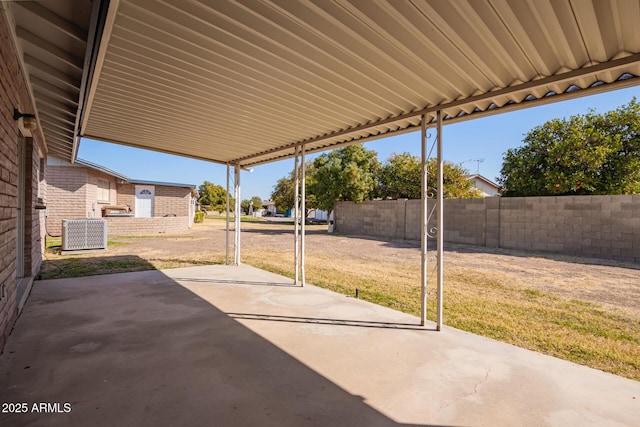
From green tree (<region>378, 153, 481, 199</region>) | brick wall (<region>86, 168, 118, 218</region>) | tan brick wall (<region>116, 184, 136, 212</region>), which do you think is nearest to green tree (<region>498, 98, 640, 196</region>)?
green tree (<region>378, 153, 481, 199</region>)

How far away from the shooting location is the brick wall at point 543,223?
31.0 feet

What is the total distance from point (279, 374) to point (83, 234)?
9.87 m

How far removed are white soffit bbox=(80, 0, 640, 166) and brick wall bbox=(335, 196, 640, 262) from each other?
30.2 ft

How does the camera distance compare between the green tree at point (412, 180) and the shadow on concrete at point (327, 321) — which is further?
the green tree at point (412, 180)

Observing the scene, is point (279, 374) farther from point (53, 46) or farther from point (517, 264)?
point (517, 264)

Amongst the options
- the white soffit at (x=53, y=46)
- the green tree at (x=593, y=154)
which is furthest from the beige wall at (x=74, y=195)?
the green tree at (x=593, y=154)

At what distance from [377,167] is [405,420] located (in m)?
19.4

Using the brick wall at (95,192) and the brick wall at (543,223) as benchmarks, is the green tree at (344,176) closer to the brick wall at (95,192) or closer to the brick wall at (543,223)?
the brick wall at (543,223)

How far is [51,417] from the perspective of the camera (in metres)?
2.02

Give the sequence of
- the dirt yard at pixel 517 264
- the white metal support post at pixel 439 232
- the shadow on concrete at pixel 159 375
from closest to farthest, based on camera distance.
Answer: the shadow on concrete at pixel 159 375, the white metal support post at pixel 439 232, the dirt yard at pixel 517 264

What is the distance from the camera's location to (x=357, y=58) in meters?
2.76

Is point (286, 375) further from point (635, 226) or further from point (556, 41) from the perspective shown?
point (635, 226)

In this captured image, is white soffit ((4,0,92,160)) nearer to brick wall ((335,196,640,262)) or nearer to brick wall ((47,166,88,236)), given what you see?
brick wall ((47,166,88,236))

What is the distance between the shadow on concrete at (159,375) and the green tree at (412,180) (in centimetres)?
1618
